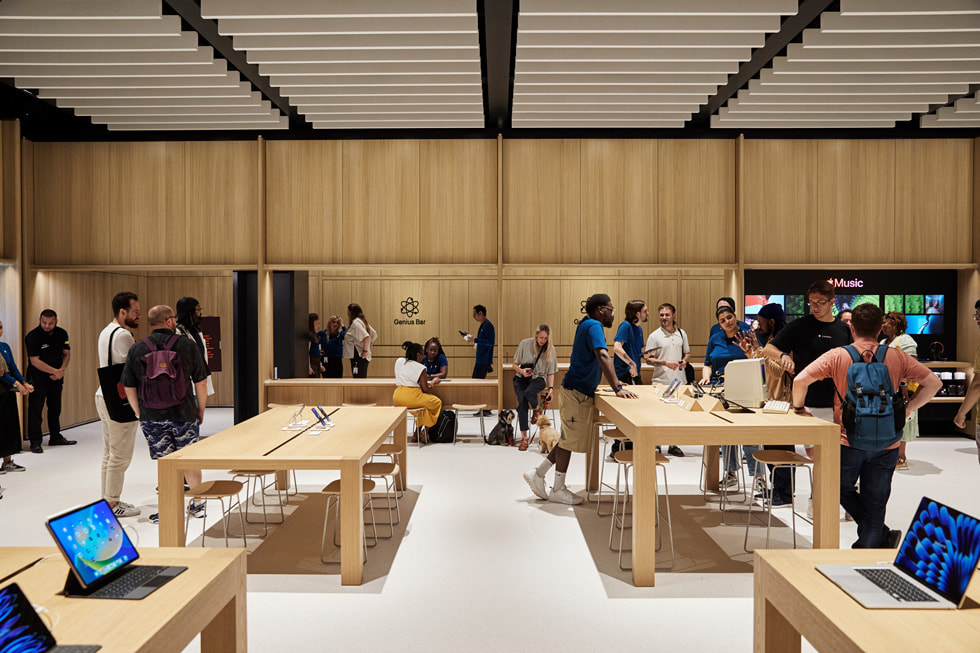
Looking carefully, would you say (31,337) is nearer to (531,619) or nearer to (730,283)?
(531,619)

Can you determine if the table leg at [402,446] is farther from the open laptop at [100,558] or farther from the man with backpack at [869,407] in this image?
the open laptop at [100,558]

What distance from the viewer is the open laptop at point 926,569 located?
1.74m

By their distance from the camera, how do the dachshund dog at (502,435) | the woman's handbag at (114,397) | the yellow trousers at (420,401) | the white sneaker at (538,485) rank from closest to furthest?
the woman's handbag at (114,397) → the white sneaker at (538,485) → the yellow trousers at (420,401) → the dachshund dog at (502,435)

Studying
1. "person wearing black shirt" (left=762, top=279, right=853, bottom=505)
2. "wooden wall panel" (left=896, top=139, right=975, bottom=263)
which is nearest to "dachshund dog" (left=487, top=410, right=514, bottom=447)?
"person wearing black shirt" (left=762, top=279, right=853, bottom=505)

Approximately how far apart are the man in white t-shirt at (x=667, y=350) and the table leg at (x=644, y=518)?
348cm

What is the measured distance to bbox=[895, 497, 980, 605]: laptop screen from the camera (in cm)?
173

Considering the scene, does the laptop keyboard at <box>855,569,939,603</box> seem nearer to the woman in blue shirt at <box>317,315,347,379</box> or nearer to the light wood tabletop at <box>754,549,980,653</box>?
the light wood tabletop at <box>754,549,980,653</box>

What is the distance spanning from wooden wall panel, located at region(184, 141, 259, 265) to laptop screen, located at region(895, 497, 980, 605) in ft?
25.3

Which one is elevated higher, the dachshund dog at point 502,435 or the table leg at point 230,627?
the table leg at point 230,627

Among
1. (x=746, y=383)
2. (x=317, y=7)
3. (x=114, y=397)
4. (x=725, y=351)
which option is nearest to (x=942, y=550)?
(x=746, y=383)

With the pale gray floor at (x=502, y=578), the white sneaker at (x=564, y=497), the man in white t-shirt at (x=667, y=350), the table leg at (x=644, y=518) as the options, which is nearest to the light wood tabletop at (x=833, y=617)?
the pale gray floor at (x=502, y=578)

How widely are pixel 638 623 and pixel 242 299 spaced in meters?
6.70

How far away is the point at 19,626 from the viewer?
1.45 meters

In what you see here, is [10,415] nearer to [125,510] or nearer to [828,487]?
[125,510]
